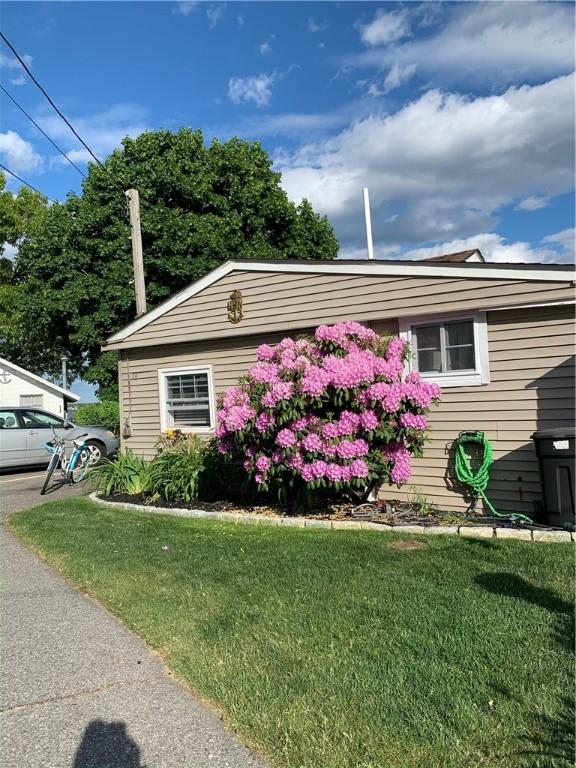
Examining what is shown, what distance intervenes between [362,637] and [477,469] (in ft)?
13.6

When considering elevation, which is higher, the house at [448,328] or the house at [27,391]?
the house at [27,391]

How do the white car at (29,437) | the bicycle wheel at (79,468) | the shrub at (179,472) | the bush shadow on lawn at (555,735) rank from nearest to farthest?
the bush shadow on lawn at (555,735), the shrub at (179,472), the bicycle wheel at (79,468), the white car at (29,437)

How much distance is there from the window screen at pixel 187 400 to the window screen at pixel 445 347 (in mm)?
3792

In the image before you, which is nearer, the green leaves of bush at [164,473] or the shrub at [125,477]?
the green leaves of bush at [164,473]

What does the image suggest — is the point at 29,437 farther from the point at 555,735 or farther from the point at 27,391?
the point at 555,735

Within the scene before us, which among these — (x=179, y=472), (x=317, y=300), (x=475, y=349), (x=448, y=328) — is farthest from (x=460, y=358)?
(x=179, y=472)

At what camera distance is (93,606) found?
181 inches

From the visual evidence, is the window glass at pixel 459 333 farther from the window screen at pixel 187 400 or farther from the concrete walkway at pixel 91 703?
the concrete walkway at pixel 91 703

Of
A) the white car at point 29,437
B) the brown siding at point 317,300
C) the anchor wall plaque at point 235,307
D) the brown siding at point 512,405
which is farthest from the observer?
the white car at point 29,437

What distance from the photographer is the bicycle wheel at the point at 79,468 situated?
11.6 m

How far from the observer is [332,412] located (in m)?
6.70

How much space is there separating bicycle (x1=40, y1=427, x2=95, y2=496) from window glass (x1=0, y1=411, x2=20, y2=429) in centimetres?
220

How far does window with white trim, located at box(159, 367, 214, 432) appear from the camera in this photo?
33.1 ft

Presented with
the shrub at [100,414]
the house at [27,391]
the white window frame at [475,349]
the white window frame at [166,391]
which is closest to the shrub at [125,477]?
the white window frame at [166,391]
